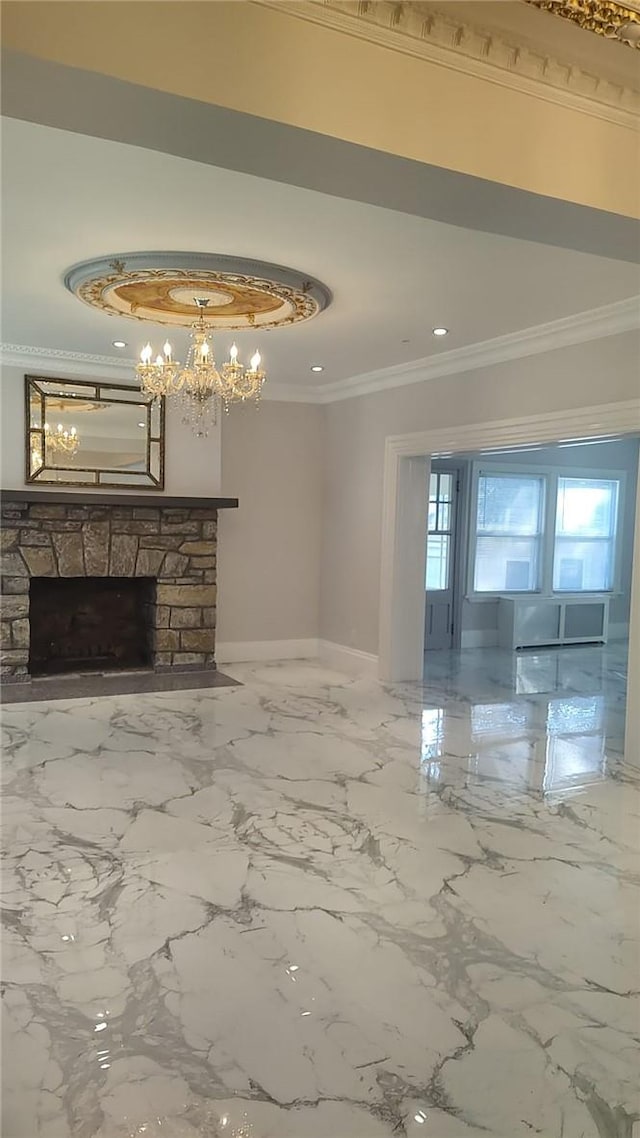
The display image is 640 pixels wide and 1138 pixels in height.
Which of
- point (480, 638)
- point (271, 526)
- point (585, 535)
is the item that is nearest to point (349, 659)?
point (271, 526)

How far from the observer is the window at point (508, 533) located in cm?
890

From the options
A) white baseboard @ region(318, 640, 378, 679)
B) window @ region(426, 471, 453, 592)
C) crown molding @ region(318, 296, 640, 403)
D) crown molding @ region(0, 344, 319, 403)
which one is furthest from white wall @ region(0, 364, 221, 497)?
window @ region(426, 471, 453, 592)

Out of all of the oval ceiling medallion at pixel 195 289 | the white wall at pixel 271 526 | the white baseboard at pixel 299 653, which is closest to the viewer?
the oval ceiling medallion at pixel 195 289

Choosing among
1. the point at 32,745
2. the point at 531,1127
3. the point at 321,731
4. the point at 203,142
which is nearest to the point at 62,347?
the point at 32,745

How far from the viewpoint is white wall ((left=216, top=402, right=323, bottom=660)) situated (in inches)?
289

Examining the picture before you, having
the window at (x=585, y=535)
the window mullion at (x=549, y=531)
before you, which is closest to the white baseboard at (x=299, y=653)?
the window mullion at (x=549, y=531)

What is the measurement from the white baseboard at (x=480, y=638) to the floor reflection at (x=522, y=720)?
0.43 meters

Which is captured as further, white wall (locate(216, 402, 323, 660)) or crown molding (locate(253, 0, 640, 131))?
white wall (locate(216, 402, 323, 660))

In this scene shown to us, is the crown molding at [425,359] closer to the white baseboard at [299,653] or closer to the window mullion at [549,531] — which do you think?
the white baseboard at [299,653]

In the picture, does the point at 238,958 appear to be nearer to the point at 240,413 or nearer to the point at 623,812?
the point at 623,812

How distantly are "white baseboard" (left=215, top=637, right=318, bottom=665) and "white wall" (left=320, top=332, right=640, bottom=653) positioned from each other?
26cm

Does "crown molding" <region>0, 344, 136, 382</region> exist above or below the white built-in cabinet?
above

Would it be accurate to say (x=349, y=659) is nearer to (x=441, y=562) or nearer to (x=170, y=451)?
(x=441, y=562)

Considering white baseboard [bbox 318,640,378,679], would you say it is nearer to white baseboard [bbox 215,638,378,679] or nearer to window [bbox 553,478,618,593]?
white baseboard [bbox 215,638,378,679]
